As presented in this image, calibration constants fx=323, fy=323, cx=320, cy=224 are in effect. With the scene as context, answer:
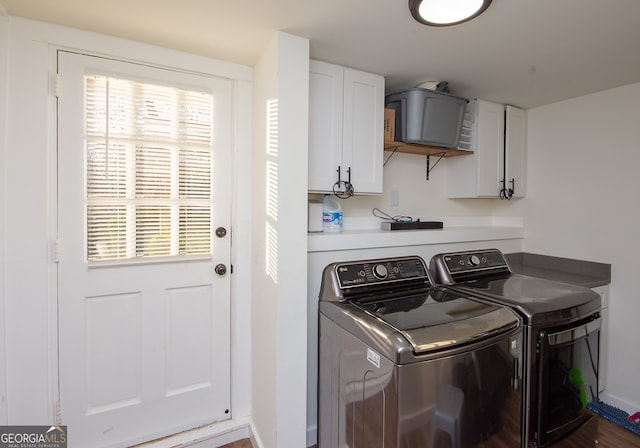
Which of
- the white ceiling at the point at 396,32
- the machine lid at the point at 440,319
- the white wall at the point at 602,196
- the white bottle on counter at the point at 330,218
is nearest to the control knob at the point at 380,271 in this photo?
the machine lid at the point at 440,319

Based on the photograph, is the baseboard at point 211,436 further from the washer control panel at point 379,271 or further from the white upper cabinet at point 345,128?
the white upper cabinet at point 345,128

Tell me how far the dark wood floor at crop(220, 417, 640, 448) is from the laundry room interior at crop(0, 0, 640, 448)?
0.07ft

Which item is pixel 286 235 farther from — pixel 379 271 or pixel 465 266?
pixel 465 266

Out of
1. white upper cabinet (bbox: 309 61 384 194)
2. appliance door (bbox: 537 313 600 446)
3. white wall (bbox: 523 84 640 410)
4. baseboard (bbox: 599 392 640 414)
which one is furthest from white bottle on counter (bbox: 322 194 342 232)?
baseboard (bbox: 599 392 640 414)

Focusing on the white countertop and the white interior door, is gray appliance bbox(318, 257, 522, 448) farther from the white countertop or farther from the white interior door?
the white interior door

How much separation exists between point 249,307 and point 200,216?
607 mm

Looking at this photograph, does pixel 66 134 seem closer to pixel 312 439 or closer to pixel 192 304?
pixel 192 304

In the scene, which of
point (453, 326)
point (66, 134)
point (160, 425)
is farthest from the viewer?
point (160, 425)

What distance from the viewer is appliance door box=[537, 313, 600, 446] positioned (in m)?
1.44

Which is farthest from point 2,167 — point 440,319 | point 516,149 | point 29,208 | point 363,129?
point 516,149

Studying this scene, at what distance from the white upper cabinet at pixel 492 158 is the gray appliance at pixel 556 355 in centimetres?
92

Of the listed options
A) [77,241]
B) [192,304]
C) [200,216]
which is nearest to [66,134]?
[77,241]

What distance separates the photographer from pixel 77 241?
1572mm

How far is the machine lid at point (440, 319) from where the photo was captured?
115 cm
